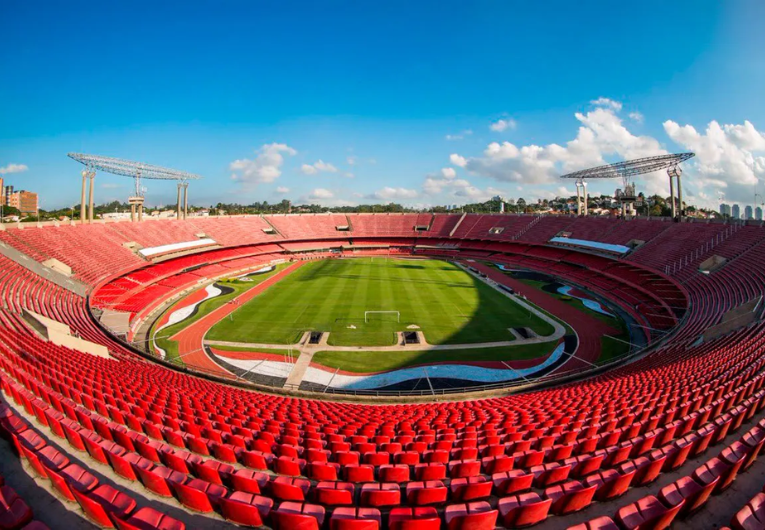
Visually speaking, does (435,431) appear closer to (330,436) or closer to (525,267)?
(330,436)

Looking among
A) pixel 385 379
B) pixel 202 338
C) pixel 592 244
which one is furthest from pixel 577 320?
pixel 202 338

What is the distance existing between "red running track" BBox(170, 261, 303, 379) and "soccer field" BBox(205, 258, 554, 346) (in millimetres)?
956

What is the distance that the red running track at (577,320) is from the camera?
88.6 ft

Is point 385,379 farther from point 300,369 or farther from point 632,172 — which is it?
point 632,172

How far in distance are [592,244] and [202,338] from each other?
51.5 meters

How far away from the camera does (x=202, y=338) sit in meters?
29.3

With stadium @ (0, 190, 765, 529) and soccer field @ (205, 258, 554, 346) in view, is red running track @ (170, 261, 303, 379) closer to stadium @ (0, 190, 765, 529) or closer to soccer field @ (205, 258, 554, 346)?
stadium @ (0, 190, 765, 529)

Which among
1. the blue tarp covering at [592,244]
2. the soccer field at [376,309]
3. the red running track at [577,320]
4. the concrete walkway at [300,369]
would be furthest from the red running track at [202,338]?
the blue tarp covering at [592,244]

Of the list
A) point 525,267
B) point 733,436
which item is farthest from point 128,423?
point 525,267

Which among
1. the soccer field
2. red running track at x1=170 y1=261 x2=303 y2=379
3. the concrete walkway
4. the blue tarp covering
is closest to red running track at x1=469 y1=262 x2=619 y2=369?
the soccer field

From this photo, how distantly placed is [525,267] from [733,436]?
51.3 m

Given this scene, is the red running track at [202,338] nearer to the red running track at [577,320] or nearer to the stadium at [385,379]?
the stadium at [385,379]

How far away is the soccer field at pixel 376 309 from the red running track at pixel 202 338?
3.14 feet

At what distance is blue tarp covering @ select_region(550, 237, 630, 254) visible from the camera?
47.6 m
